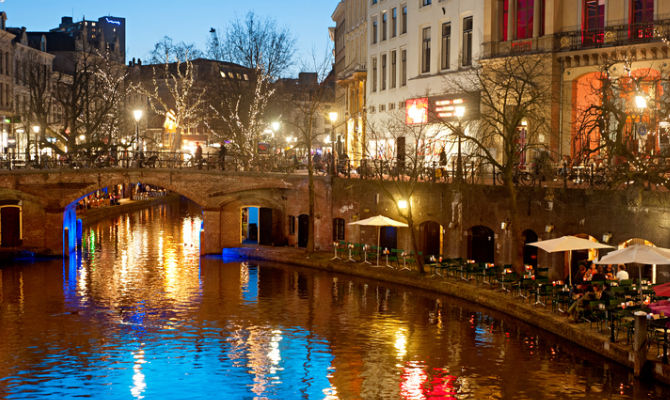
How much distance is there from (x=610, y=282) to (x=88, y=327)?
64.4 ft

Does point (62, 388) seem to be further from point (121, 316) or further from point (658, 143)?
point (658, 143)

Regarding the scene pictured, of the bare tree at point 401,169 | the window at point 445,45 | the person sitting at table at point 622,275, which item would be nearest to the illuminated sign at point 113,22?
the bare tree at point 401,169

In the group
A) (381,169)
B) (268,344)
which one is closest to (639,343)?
(268,344)

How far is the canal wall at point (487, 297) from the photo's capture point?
2536 centimetres

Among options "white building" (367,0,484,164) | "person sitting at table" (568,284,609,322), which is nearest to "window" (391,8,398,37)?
"white building" (367,0,484,164)

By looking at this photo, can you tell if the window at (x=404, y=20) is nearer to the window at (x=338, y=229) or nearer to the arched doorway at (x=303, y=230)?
the arched doorway at (x=303, y=230)

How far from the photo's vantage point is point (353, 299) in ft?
128

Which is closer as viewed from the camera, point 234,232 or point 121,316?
point 121,316

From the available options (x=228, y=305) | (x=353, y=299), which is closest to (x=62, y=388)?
(x=228, y=305)

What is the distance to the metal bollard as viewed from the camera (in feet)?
78.6

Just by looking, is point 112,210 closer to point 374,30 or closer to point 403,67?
point 374,30

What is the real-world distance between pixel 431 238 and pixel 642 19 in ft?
49.9

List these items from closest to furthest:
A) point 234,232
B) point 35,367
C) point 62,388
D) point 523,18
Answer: point 62,388 < point 35,367 < point 523,18 < point 234,232

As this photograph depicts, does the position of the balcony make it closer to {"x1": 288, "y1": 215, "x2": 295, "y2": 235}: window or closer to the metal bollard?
{"x1": 288, "y1": 215, "x2": 295, "y2": 235}: window
